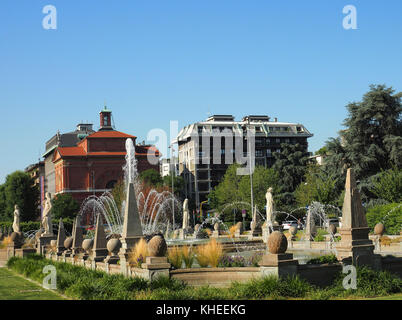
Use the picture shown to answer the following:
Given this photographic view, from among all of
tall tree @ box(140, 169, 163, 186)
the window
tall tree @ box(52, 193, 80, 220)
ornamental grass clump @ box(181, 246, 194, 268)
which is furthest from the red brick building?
ornamental grass clump @ box(181, 246, 194, 268)

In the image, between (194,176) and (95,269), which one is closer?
(95,269)

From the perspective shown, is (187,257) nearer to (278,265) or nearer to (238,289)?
(238,289)

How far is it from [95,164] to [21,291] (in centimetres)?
7867

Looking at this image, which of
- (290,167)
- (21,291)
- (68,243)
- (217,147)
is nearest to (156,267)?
(21,291)

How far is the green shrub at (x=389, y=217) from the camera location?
106 feet

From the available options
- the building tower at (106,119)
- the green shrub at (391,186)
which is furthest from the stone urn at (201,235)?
the building tower at (106,119)

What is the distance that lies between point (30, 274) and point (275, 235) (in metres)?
12.3

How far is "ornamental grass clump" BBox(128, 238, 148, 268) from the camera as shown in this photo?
1643 centimetres

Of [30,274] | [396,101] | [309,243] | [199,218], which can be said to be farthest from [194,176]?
[30,274]

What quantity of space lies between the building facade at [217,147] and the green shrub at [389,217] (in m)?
66.3

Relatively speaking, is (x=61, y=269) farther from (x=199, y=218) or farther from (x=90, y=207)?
(x=90, y=207)

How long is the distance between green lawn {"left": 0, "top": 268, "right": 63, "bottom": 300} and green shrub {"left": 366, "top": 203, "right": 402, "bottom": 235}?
21.2 m

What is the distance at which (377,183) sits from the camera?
136 feet

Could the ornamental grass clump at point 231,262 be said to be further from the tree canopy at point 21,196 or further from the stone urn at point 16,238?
the tree canopy at point 21,196
